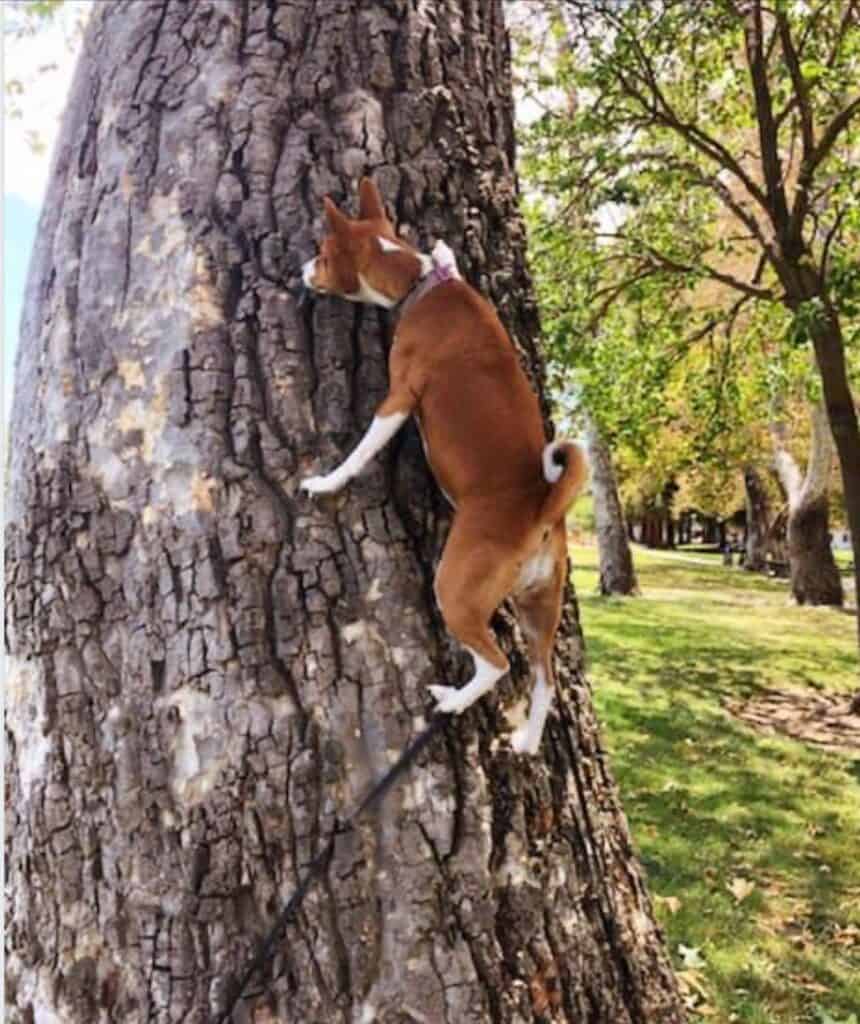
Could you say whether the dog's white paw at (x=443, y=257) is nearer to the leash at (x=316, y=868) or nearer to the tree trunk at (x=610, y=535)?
the leash at (x=316, y=868)

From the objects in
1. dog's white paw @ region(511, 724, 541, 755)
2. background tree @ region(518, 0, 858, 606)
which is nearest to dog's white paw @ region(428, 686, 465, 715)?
dog's white paw @ region(511, 724, 541, 755)

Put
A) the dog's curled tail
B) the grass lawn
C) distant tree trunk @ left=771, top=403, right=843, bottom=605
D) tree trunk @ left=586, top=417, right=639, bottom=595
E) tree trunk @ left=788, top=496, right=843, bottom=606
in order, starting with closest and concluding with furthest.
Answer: the dog's curled tail
the grass lawn
distant tree trunk @ left=771, top=403, right=843, bottom=605
tree trunk @ left=788, top=496, right=843, bottom=606
tree trunk @ left=586, top=417, right=639, bottom=595

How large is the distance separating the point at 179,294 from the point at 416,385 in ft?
1.27

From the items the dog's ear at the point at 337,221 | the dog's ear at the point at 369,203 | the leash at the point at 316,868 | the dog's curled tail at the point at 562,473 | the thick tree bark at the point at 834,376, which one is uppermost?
the thick tree bark at the point at 834,376

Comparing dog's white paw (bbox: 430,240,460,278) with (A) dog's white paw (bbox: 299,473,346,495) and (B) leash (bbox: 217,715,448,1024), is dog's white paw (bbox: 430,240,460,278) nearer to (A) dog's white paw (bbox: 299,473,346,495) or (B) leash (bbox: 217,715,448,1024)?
(A) dog's white paw (bbox: 299,473,346,495)

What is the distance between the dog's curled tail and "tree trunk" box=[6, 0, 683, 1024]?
7.5 inches

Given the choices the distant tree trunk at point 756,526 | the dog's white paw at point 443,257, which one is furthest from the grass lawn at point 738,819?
the distant tree trunk at point 756,526

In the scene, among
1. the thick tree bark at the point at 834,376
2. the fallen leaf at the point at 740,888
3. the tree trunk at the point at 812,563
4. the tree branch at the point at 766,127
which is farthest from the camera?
the tree trunk at the point at 812,563

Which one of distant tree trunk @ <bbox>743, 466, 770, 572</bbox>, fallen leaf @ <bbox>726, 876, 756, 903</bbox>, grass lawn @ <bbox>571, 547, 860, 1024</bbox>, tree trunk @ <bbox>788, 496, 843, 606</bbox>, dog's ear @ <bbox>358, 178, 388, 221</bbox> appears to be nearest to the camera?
dog's ear @ <bbox>358, 178, 388, 221</bbox>

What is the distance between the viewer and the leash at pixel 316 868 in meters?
1.39

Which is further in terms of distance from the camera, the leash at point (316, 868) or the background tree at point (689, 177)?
the background tree at point (689, 177)

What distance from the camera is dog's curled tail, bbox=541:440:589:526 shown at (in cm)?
138

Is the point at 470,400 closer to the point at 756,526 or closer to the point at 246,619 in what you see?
the point at 246,619

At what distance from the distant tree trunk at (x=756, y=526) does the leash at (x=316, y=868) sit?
65.8 ft
